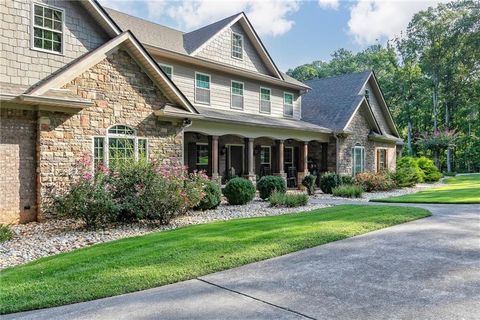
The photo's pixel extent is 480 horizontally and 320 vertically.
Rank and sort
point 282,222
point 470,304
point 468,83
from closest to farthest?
point 470,304 < point 282,222 < point 468,83

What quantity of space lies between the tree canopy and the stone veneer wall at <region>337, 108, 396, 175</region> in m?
15.5

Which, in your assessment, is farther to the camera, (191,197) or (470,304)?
(191,197)

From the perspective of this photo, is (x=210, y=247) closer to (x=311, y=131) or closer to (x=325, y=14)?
(x=311, y=131)

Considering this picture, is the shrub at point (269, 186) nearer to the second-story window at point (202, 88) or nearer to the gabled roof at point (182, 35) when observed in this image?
the second-story window at point (202, 88)

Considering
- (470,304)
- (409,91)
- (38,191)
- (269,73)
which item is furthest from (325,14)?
(409,91)

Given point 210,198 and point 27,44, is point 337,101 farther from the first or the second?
point 27,44

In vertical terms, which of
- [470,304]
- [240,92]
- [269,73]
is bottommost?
[470,304]

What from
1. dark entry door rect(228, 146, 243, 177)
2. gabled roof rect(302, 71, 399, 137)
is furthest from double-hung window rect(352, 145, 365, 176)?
dark entry door rect(228, 146, 243, 177)

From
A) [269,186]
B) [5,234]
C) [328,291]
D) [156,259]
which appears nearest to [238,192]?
[269,186]

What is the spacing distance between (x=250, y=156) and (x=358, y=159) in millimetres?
8853

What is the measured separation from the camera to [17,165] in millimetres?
9375

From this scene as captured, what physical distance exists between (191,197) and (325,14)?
570 inches

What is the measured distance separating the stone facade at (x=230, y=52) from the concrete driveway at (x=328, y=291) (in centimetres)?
1291

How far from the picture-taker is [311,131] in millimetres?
19172
